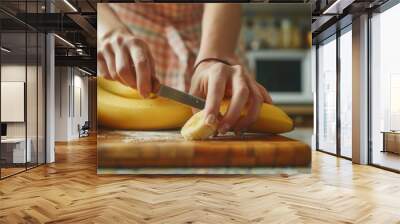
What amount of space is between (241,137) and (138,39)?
225 centimetres

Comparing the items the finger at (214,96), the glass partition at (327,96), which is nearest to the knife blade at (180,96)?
the finger at (214,96)

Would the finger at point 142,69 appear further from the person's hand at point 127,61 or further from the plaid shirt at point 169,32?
the plaid shirt at point 169,32

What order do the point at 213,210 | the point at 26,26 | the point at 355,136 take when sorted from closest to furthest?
the point at 213,210
the point at 26,26
the point at 355,136

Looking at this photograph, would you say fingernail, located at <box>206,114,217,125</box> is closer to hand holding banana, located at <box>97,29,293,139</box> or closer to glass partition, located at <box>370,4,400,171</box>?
hand holding banana, located at <box>97,29,293,139</box>

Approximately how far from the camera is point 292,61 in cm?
631

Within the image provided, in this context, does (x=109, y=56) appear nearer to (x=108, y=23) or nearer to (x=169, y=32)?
(x=108, y=23)

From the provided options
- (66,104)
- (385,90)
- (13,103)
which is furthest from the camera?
(66,104)

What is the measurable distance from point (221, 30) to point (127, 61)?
157 cm

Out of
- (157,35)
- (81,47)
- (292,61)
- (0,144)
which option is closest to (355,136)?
(292,61)

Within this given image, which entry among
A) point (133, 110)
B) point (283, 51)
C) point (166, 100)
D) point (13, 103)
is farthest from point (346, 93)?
point (13, 103)

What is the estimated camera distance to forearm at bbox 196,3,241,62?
20.6 ft

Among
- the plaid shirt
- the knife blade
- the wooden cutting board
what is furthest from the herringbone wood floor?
the plaid shirt

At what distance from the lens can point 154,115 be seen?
623 centimetres

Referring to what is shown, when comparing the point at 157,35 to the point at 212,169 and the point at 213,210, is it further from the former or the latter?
the point at 213,210
